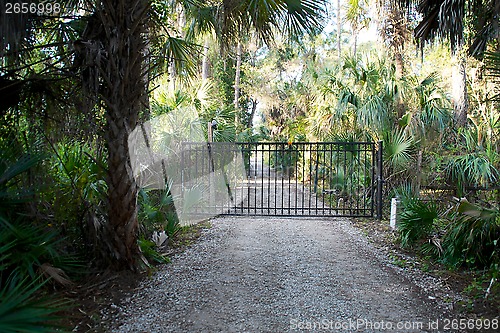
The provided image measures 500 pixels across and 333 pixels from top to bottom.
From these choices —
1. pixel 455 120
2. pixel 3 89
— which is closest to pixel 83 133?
pixel 3 89

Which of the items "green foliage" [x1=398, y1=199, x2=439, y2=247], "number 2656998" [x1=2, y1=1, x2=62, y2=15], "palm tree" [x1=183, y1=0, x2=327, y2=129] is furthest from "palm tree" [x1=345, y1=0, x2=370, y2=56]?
"number 2656998" [x1=2, y1=1, x2=62, y2=15]

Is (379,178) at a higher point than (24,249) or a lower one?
higher

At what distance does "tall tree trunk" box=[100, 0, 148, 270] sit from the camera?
4.52 meters

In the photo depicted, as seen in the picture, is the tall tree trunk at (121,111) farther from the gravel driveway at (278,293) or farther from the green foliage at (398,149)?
the green foliage at (398,149)

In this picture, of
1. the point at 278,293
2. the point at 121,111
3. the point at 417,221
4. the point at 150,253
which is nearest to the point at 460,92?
the point at 417,221

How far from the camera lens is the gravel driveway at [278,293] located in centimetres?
357

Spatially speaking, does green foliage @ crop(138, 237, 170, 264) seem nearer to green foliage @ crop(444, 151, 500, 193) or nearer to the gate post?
the gate post

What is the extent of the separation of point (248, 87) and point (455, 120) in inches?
517

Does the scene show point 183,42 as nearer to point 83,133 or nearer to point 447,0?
point 83,133

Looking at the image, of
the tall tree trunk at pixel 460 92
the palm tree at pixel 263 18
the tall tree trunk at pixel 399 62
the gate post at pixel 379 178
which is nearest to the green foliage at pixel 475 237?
the palm tree at pixel 263 18

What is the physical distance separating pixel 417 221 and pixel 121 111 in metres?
4.14

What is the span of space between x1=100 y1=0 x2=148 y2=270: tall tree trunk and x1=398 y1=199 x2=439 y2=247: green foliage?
12.2 ft

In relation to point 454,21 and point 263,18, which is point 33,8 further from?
point 454,21

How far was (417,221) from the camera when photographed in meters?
5.65
